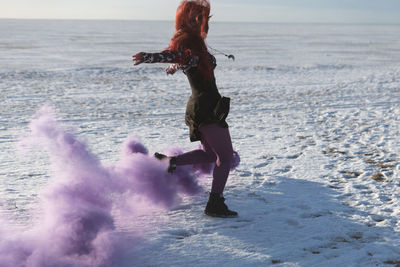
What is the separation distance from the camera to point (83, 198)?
8.96 ft

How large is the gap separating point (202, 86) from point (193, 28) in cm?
41

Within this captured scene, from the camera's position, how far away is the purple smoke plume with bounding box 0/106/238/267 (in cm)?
236

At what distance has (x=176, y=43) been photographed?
109 inches

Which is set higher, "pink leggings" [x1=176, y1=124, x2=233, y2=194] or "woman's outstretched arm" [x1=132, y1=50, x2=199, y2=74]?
"woman's outstretched arm" [x1=132, y1=50, x2=199, y2=74]

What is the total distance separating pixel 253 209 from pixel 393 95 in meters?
7.25

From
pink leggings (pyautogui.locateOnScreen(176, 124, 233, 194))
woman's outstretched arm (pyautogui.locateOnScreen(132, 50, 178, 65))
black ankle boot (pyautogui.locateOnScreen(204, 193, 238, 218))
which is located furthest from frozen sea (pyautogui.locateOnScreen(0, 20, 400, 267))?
woman's outstretched arm (pyautogui.locateOnScreen(132, 50, 178, 65))

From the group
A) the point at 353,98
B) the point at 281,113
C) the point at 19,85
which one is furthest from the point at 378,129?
the point at 19,85

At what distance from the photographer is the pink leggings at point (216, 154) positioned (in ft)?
9.82

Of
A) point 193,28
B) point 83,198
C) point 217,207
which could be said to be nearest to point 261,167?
point 217,207

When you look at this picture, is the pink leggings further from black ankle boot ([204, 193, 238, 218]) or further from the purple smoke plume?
the purple smoke plume

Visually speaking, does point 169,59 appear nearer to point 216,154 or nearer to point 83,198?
point 216,154

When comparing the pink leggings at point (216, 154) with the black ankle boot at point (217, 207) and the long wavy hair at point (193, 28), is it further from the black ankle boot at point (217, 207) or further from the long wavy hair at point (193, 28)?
the long wavy hair at point (193, 28)

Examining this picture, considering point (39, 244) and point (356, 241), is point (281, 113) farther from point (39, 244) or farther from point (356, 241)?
point (39, 244)

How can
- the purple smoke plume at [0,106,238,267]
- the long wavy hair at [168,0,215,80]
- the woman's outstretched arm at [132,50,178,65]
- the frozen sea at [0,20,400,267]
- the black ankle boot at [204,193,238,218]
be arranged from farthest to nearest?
the black ankle boot at [204,193,238,218] → the long wavy hair at [168,0,215,80] → the frozen sea at [0,20,400,267] → the woman's outstretched arm at [132,50,178,65] → the purple smoke plume at [0,106,238,267]
